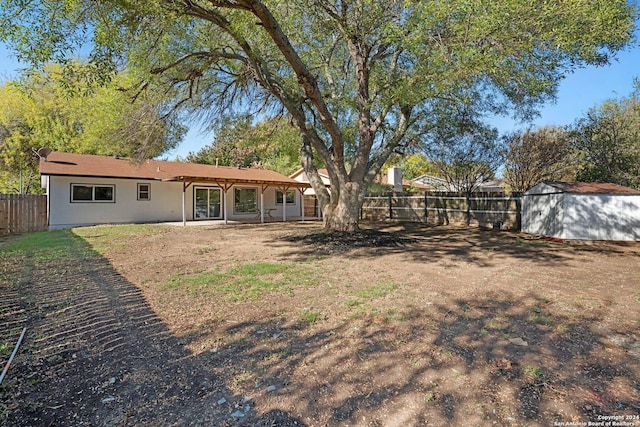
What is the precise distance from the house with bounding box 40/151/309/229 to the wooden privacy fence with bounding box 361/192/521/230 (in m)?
5.27

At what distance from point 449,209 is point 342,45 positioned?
1037cm

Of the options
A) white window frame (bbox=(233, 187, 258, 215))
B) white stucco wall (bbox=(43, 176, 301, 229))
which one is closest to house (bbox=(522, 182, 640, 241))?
white stucco wall (bbox=(43, 176, 301, 229))

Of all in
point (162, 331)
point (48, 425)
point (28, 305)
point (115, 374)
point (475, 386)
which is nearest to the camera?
point (48, 425)

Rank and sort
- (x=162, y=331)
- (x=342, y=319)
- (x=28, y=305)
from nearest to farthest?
(x=162, y=331) < (x=342, y=319) < (x=28, y=305)

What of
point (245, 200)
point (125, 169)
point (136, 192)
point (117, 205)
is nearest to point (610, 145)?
point (245, 200)

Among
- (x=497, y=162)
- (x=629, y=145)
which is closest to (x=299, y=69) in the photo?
(x=497, y=162)

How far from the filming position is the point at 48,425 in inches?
84.9

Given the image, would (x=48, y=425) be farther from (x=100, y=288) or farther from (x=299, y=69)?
Answer: (x=299, y=69)

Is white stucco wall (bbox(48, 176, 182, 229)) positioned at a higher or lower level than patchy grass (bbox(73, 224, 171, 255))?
higher

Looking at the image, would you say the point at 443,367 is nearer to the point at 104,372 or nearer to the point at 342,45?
the point at 104,372

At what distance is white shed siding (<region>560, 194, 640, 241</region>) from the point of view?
35.8ft

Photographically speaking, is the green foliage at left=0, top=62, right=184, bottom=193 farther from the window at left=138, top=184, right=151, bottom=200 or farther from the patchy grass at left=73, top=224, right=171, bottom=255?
the patchy grass at left=73, top=224, right=171, bottom=255

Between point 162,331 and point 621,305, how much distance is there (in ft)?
18.7

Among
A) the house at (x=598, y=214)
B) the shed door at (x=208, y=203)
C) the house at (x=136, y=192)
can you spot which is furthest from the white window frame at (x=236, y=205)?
the house at (x=598, y=214)
